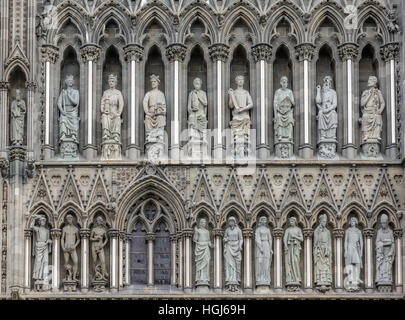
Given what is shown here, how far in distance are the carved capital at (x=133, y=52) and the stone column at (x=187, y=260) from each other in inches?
145

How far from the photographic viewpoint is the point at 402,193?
121ft

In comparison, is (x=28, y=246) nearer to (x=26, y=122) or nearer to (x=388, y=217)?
(x=26, y=122)

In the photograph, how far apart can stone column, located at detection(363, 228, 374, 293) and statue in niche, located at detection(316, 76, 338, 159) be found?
1700 mm

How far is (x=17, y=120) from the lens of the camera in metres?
37.3

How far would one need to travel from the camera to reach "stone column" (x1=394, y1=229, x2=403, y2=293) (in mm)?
36688

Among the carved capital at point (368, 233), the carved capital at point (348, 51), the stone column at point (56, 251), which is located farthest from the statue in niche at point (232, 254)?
the carved capital at point (348, 51)

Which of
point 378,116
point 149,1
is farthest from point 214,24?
point 378,116

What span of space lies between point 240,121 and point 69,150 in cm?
347

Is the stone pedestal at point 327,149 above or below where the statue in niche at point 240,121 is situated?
below

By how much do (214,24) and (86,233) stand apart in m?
4.98

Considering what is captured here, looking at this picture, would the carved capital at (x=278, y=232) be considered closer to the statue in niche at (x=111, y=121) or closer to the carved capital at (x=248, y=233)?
the carved capital at (x=248, y=233)

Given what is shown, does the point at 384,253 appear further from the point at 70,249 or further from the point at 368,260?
the point at 70,249

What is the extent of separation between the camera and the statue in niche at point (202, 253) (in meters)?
36.8

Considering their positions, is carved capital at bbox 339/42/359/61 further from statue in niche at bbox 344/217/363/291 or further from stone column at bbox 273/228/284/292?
stone column at bbox 273/228/284/292
